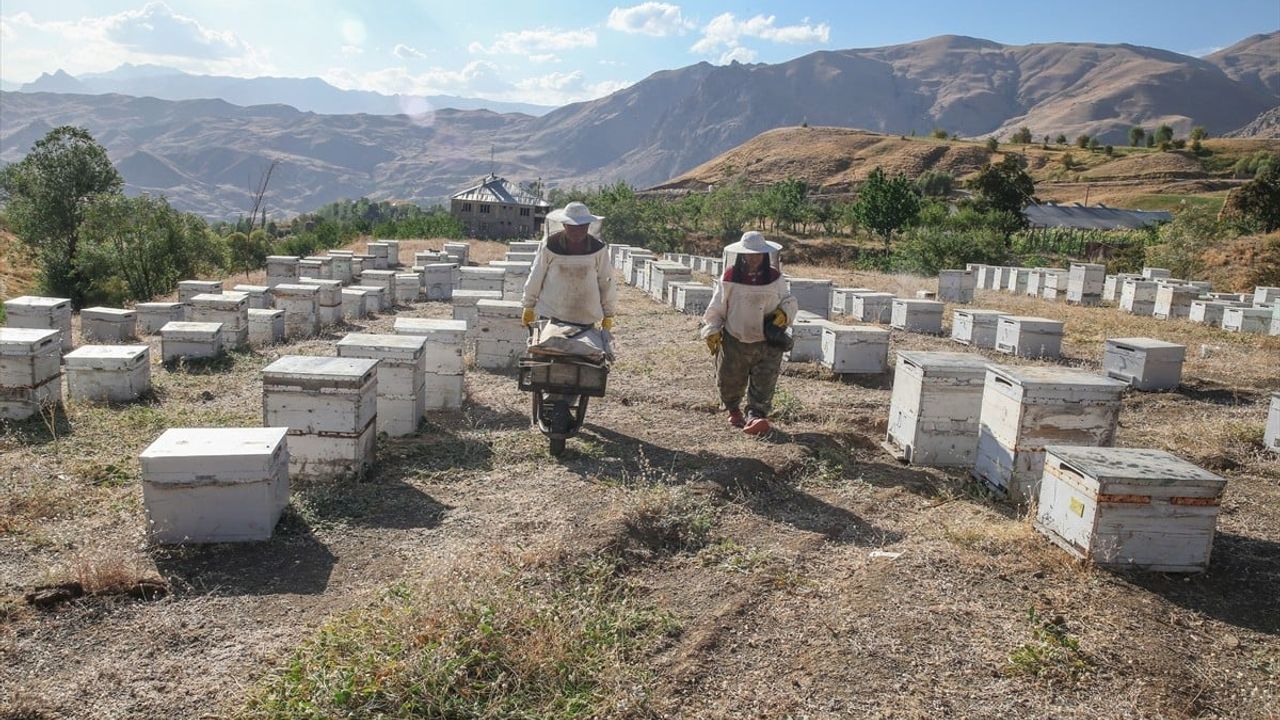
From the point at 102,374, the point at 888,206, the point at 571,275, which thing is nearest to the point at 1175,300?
the point at 571,275

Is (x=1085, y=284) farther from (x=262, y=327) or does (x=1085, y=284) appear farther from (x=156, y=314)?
(x=156, y=314)

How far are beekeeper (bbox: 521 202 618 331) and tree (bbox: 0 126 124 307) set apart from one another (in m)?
28.9

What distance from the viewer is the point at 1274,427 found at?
28.8 feet

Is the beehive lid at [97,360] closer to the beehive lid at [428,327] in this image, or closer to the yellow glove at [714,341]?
the beehive lid at [428,327]

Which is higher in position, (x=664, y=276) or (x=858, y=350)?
(x=664, y=276)

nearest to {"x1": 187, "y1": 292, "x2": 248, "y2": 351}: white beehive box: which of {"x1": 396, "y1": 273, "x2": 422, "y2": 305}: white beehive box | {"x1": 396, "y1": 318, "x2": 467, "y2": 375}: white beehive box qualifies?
{"x1": 396, "y1": 318, "x2": 467, "y2": 375}: white beehive box

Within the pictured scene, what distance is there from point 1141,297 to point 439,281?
1700cm

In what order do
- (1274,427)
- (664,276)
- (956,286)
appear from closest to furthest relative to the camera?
(1274,427) < (664,276) < (956,286)

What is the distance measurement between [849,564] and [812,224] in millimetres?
54549

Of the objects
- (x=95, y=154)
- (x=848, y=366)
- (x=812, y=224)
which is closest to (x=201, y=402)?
(x=848, y=366)

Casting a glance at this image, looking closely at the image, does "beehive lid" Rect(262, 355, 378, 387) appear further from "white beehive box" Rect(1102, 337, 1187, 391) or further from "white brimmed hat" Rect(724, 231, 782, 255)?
"white beehive box" Rect(1102, 337, 1187, 391)

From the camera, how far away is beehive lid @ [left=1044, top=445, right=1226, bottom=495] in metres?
5.03

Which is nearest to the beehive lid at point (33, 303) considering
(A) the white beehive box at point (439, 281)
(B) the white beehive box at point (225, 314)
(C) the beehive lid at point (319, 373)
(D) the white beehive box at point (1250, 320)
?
(B) the white beehive box at point (225, 314)

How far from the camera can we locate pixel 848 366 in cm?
1149
